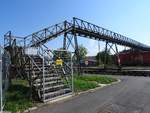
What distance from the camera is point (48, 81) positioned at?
15188 millimetres

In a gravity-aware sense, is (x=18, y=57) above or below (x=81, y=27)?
below

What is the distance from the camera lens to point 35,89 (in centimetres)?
1352

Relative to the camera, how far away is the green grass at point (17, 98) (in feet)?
37.2

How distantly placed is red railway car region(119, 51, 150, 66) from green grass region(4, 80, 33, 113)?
186ft

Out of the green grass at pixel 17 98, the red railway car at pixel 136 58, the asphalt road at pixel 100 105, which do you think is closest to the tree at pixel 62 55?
the green grass at pixel 17 98

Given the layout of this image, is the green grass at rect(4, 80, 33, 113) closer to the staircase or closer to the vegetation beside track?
the vegetation beside track

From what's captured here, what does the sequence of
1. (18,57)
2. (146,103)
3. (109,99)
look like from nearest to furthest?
(146,103) → (109,99) → (18,57)

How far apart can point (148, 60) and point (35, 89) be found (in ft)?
194

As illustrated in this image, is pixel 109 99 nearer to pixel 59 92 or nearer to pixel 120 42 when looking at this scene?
pixel 59 92

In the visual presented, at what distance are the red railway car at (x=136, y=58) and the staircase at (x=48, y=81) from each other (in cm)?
5530

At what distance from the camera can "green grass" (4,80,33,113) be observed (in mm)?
11344

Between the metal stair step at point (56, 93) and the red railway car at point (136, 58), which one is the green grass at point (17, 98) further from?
the red railway car at point (136, 58)

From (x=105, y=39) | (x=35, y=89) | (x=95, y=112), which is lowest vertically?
(x=95, y=112)

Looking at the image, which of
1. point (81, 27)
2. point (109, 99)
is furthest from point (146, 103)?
point (81, 27)
